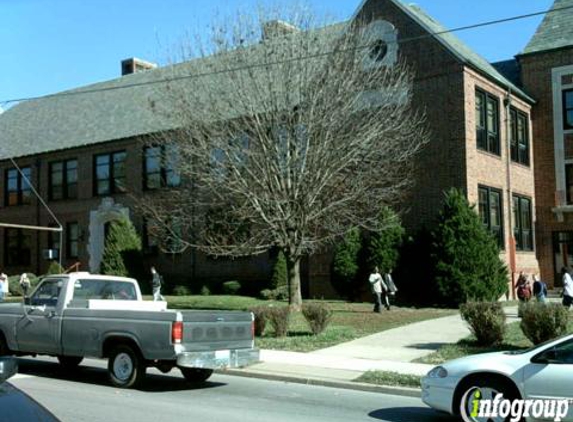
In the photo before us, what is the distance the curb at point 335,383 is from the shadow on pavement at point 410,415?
3.73ft

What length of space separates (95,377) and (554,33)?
25637mm

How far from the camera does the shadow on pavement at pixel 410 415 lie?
8945mm

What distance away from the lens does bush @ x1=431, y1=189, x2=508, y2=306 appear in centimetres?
2345

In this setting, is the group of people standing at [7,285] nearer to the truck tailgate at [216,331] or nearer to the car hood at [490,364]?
the truck tailgate at [216,331]

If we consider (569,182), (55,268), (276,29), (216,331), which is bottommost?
(216,331)

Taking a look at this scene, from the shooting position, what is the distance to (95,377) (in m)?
12.1

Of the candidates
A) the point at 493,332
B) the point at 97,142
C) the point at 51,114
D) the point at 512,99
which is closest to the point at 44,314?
the point at 493,332

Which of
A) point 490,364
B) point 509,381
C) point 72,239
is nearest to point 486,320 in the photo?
point 490,364

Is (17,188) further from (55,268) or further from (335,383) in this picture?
(335,383)

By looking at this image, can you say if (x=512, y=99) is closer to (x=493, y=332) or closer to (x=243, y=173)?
(x=243, y=173)

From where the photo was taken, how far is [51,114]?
4309 cm

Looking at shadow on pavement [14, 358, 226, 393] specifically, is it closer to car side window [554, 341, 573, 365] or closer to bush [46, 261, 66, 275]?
car side window [554, 341, 573, 365]

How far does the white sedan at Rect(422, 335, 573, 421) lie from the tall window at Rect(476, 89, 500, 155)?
19.6 meters

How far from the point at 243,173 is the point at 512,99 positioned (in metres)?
13.6
